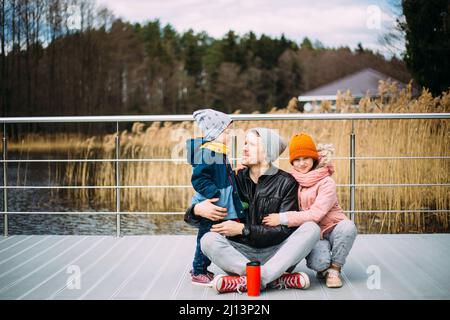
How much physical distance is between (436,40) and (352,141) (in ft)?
33.9

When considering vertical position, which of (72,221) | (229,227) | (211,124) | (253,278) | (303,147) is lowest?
(72,221)

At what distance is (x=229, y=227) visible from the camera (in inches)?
102

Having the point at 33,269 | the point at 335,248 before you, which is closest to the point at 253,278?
the point at 335,248

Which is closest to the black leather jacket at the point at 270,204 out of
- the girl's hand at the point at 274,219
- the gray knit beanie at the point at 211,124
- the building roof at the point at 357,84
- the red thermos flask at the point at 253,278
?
the girl's hand at the point at 274,219

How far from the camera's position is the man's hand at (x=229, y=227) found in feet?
8.54

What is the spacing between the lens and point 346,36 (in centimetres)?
2491

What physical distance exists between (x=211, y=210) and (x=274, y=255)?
0.36m

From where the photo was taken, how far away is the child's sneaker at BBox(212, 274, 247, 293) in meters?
2.61

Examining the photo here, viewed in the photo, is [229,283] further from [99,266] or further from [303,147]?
[99,266]

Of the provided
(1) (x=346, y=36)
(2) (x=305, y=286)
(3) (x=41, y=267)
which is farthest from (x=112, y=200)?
(1) (x=346, y=36)

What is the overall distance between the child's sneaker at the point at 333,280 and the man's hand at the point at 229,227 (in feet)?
1.64

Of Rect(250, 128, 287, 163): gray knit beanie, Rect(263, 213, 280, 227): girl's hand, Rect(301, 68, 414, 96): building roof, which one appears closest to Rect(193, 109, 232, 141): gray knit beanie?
Rect(250, 128, 287, 163): gray knit beanie

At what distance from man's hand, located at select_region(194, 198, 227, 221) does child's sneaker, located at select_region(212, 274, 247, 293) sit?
275mm

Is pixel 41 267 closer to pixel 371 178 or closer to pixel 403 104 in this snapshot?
pixel 371 178
